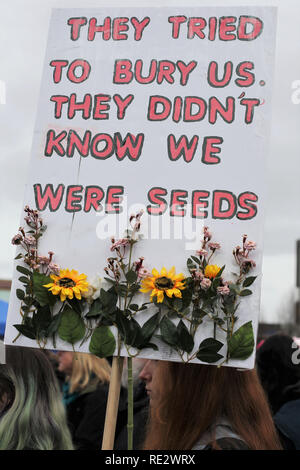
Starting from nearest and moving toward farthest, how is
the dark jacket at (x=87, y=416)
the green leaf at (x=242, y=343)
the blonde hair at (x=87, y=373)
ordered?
the green leaf at (x=242, y=343), the dark jacket at (x=87, y=416), the blonde hair at (x=87, y=373)

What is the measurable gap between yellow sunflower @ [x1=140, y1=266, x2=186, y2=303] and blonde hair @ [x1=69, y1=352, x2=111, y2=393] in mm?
2264

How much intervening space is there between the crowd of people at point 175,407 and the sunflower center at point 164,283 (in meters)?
0.27

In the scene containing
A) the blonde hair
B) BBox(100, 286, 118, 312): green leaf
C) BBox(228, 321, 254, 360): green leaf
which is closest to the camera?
BBox(228, 321, 254, 360): green leaf

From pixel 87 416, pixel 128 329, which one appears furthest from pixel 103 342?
pixel 87 416

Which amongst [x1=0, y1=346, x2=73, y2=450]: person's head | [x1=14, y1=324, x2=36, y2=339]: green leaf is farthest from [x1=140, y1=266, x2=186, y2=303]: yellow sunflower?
[x1=0, y1=346, x2=73, y2=450]: person's head

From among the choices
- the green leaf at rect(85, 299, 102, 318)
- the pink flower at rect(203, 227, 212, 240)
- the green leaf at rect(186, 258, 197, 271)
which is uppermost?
the pink flower at rect(203, 227, 212, 240)

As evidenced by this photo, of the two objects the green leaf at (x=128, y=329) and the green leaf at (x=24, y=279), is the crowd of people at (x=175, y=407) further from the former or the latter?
the green leaf at (x=24, y=279)

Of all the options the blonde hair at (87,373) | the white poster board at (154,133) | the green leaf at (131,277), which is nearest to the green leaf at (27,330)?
the white poster board at (154,133)

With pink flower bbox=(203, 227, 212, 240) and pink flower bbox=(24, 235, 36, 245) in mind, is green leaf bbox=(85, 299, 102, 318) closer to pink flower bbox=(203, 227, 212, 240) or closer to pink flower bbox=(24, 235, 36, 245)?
pink flower bbox=(24, 235, 36, 245)

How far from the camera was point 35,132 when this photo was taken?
2111 mm

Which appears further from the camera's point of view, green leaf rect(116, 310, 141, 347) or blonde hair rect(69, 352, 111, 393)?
blonde hair rect(69, 352, 111, 393)

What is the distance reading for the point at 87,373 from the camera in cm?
411

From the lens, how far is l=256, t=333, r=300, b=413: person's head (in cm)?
347

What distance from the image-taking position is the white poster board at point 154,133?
1936 mm
